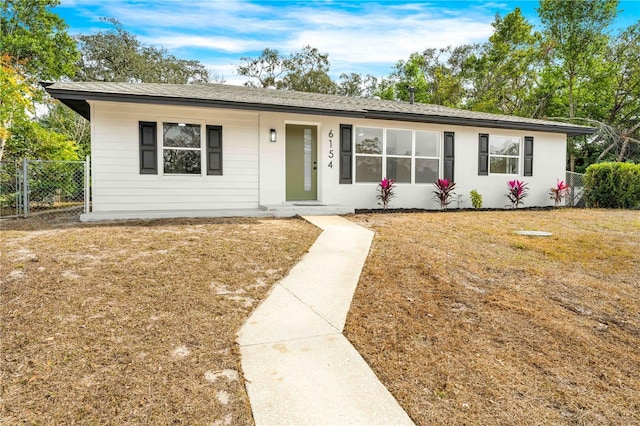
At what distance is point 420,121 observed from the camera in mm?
9617

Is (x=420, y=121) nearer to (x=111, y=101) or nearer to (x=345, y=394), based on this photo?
(x=111, y=101)

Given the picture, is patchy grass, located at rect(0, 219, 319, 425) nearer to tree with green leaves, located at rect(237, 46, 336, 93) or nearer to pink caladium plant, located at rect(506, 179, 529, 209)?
pink caladium plant, located at rect(506, 179, 529, 209)

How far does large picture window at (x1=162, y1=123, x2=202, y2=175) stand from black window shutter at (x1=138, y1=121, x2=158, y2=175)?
0.59 ft

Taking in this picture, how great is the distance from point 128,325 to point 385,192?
24.7 feet

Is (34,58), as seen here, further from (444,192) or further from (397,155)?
(444,192)

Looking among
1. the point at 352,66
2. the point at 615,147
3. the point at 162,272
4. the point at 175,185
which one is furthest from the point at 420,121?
the point at 352,66

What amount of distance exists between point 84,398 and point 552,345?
9.76 ft

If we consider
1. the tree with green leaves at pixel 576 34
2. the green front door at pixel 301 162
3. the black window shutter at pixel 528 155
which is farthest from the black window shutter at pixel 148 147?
the tree with green leaves at pixel 576 34

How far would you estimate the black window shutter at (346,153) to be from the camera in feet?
30.2

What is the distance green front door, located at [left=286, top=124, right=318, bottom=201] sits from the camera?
920 cm

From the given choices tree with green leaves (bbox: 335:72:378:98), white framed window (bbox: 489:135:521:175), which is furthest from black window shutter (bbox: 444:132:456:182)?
tree with green leaves (bbox: 335:72:378:98)

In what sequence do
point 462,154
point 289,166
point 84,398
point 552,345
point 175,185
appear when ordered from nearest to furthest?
point 84,398
point 552,345
point 175,185
point 289,166
point 462,154

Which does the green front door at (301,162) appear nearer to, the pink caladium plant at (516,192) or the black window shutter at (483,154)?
the black window shutter at (483,154)

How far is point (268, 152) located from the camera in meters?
8.61
